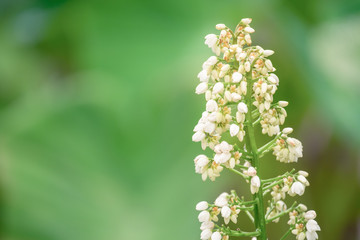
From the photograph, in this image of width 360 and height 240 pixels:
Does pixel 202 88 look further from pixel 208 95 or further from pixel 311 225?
pixel 311 225

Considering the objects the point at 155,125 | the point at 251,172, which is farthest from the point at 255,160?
the point at 155,125

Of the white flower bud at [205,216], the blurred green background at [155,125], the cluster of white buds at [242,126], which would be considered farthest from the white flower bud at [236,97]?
the blurred green background at [155,125]

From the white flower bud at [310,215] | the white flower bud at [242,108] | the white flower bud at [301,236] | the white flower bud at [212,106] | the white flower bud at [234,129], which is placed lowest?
the white flower bud at [301,236]

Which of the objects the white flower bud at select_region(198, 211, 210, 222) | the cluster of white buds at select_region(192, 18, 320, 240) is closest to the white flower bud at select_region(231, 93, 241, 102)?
the cluster of white buds at select_region(192, 18, 320, 240)

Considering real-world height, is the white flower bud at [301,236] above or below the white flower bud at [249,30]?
below

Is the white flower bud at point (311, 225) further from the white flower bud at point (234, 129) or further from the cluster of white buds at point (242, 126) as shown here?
the white flower bud at point (234, 129)

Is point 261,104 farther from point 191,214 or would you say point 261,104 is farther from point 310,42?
point 310,42

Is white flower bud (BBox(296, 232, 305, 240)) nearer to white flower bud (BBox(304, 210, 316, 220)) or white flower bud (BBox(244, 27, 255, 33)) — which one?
white flower bud (BBox(304, 210, 316, 220))
